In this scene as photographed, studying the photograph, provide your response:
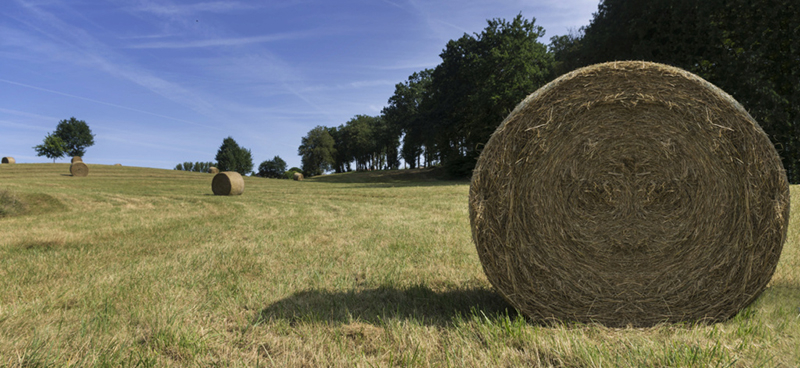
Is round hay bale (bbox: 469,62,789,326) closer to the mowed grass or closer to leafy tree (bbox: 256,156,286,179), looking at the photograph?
the mowed grass

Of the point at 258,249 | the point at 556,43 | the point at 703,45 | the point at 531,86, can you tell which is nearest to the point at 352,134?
the point at 556,43

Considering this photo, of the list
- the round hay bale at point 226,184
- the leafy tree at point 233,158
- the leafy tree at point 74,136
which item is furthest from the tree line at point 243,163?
the round hay bale at point 226,184

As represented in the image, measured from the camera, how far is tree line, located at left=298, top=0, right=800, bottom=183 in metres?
16.0

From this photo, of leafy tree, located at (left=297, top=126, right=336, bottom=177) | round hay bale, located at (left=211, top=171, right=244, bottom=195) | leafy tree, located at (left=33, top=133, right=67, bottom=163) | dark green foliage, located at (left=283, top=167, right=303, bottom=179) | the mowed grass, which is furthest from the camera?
dark green foliage, located at (left=283, top=167, right=303, bottom=179)

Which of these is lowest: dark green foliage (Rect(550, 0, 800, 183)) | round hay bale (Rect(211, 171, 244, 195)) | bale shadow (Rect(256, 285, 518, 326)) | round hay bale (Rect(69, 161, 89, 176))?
bale shadow (Rect(256, 285, 518, 326))

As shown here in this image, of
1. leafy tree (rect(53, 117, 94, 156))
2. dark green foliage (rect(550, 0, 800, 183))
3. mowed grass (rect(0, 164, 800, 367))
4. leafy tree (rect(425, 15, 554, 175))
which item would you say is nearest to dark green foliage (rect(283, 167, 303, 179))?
leafy tree (rect(53, 117, 94, 156))

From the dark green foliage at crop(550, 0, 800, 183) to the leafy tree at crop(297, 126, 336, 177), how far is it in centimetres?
5617

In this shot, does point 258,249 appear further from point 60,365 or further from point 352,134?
point 352,134

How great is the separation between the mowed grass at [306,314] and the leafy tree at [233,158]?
77172mm

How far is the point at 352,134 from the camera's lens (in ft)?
236

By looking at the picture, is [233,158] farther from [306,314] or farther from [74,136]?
[306,314]

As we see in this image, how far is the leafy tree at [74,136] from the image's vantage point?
67.2 meters

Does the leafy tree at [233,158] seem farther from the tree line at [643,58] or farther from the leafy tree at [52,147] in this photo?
the tree line at [643,58]

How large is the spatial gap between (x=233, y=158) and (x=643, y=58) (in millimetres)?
76845
